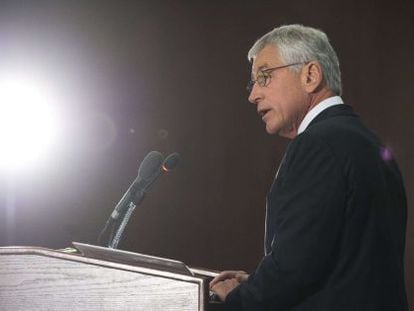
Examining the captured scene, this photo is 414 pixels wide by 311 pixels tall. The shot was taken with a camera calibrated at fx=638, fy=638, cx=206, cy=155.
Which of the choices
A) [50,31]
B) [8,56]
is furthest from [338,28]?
[8,56]

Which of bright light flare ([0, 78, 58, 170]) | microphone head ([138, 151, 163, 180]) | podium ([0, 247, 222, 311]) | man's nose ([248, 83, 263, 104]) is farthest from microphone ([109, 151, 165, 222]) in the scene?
bright light flare ([0, 78, 58, 170])

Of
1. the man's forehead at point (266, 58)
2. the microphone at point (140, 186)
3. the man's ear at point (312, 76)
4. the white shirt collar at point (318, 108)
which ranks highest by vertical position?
the man's forehead at point (266, 58)

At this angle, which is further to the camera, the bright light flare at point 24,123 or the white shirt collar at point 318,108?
the bright light flare at point 24,123

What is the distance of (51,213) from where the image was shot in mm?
3568

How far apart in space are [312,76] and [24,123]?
7.14 ft

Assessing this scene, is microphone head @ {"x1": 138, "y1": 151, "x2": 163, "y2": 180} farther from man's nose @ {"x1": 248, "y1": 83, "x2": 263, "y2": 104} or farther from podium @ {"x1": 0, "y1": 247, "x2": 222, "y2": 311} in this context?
podium @ {"x1": 0, "y1": 247, "x2": 222, "y2": 311}

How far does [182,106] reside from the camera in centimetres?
377

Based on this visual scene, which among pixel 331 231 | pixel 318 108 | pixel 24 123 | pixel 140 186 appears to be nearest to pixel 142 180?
pixel 140 186

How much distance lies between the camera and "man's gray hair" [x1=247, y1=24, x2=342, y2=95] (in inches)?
64.8

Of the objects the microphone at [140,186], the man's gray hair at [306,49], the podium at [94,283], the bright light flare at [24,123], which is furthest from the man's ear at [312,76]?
the bright light flare at [24,123]

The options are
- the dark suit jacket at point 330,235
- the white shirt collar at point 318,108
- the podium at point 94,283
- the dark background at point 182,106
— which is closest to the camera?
the podium at point 94,283

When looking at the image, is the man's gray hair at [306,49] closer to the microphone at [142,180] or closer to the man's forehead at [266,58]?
the man's forehead at [266,58]

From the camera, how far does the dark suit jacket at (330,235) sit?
4.35 ft

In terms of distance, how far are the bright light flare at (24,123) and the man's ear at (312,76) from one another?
2.13 metres
